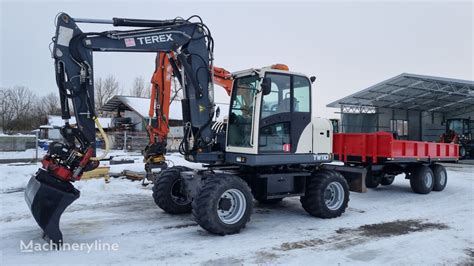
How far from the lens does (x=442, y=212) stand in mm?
9078

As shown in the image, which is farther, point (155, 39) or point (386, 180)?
point (386, 180)

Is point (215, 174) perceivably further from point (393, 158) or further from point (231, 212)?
point (393, 158)

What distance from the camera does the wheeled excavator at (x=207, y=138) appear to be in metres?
6.10

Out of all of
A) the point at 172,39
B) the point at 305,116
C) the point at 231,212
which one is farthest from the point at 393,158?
the point at 172,39

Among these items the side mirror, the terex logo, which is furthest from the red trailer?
the terex logo

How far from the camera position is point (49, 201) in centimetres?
566

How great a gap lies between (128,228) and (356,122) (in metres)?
27.1

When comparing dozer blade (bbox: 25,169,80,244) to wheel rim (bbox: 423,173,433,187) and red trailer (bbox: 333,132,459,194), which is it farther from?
wheel rim (bbox: 423,173,433,187)

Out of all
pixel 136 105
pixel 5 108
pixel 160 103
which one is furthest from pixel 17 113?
pixel 160 103

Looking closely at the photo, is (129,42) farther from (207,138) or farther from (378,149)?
(378,149)

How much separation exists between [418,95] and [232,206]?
26165 millimetres

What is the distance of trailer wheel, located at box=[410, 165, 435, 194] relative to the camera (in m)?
11.6

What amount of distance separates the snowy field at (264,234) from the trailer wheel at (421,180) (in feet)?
4.13

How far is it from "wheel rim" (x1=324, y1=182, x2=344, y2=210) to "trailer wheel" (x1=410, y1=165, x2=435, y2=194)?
14.7ft
